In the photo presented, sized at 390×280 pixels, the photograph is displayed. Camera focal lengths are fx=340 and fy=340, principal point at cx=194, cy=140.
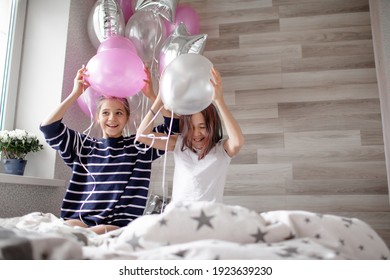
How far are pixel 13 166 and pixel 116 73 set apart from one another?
0.73 metres

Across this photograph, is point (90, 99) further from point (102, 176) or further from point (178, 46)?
point (178, 46)

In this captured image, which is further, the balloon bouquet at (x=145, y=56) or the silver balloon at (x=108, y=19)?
the silver balloon at (x=108, y=19)

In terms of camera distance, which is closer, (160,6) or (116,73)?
(116,73)

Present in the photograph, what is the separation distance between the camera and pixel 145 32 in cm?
173

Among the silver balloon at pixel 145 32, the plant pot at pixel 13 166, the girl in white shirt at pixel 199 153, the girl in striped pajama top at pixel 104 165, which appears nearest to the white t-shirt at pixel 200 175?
the girl in white shirt at pixel 199 153

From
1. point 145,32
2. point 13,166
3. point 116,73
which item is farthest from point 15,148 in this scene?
point 145,32

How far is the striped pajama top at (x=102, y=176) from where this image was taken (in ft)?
4.91

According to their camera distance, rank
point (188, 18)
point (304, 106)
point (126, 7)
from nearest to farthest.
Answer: point (126, 7) < point (188, 18) < point (304, 106)

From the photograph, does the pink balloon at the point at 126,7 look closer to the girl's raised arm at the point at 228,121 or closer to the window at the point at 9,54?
the window at the point at 9,54

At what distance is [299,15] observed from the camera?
94.5 inches

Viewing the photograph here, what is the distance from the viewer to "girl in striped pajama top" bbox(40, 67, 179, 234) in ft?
4.90

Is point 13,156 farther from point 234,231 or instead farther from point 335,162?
point 335,162

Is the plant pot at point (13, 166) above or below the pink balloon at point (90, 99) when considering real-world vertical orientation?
below

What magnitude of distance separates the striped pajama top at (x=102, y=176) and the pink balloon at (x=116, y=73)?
10.3 inches
